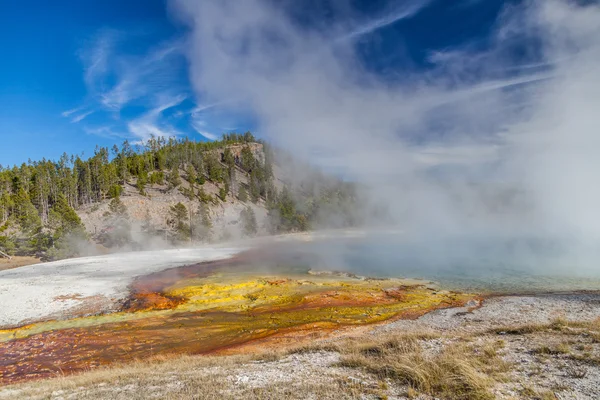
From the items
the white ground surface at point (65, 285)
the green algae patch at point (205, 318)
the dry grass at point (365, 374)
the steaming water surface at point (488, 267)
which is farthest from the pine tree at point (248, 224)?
the dry grass at point (365, 374)

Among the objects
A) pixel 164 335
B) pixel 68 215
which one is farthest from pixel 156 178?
pixel 164 335

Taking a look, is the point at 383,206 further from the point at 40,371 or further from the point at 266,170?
the point at 40,371

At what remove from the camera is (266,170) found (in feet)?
444

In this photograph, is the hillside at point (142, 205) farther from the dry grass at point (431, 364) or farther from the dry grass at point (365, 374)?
the dry grass at point (431, 364)

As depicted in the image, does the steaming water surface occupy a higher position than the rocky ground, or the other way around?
the rocky ground

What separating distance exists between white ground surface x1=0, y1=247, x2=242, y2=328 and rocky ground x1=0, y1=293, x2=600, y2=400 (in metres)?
15.5

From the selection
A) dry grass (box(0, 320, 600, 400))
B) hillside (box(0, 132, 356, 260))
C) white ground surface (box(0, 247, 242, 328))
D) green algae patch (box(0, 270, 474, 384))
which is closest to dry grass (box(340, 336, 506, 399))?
dry grass (box(0, 320, 600, 400))

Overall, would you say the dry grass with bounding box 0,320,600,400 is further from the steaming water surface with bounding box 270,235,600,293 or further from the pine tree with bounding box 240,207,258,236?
the pine tree with bounding box 240,207,258,236

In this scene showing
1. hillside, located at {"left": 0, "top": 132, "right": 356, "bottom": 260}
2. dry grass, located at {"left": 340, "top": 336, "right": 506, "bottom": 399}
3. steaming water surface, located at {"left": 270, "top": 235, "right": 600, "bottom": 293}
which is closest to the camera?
dry grass, located at {"left": 340, "top": 336, "right": 506, "bottom": 399}

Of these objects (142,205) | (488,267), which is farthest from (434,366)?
(142,205)

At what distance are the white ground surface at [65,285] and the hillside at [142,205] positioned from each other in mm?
13373

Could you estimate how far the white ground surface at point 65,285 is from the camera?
23219mm

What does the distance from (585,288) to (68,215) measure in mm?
70480

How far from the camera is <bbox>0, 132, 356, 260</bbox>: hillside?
174ft
